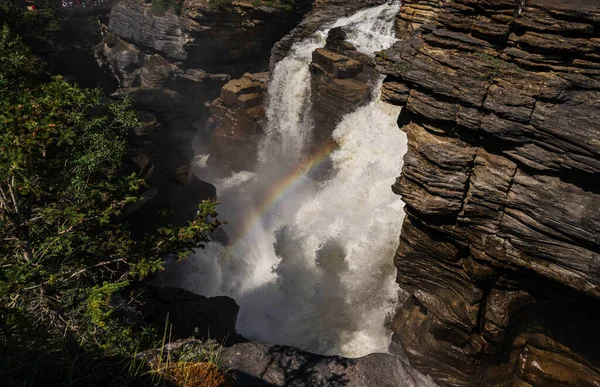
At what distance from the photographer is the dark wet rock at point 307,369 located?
8797 mm

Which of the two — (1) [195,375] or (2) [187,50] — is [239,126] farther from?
(1) [195,375]

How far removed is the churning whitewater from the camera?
67.6ft

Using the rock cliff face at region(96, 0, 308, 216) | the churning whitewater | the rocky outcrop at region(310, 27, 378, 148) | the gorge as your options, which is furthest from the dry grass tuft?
the rock cliff face at region(96, 0, 308, 216)

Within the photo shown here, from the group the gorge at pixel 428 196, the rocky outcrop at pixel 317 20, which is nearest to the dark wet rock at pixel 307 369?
the gorge at pixel 428 196

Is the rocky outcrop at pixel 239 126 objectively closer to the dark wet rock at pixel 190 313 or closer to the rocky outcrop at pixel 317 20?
the rocky outcrop at pixel 317 20

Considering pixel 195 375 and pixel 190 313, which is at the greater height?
pixel 195 375

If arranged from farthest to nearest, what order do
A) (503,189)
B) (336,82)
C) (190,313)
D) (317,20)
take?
(317,20) → (336,82) → (190,313) → (503,189)

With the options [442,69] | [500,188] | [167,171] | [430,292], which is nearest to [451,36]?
[442,69]

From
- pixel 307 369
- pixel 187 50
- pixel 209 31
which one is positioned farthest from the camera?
pixel 187 50

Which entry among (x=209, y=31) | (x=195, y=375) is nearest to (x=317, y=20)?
(x=209, y=31)

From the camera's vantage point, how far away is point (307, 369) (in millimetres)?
9125

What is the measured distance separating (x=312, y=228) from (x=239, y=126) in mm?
16174

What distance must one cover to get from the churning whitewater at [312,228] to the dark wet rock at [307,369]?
10.0m

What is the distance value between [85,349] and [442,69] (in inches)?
498
